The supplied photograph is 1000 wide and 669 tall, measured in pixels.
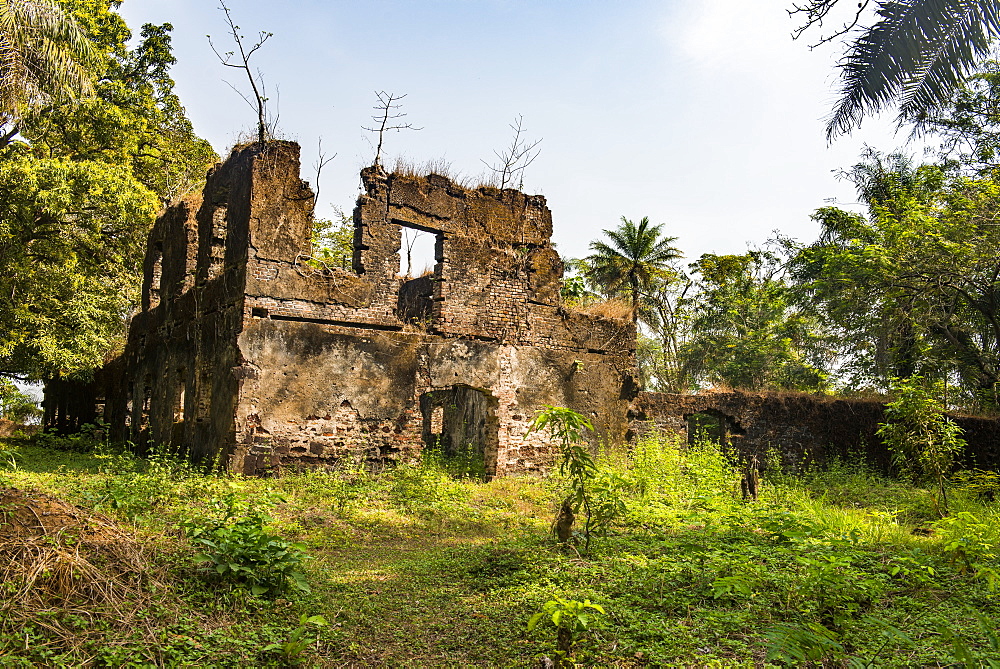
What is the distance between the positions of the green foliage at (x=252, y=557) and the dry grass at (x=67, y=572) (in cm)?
47

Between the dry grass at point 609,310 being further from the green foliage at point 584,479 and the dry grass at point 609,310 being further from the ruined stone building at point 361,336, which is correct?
the green foliage at point 584,479

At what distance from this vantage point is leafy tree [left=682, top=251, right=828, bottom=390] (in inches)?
1096

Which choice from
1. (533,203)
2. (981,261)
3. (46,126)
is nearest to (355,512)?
(533,203)

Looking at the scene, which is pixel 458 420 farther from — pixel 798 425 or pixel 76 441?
pixel 76 441

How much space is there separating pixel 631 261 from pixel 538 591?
26.7 meters

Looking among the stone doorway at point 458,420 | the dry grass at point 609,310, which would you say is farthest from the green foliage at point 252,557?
the dry grass at point 609,310

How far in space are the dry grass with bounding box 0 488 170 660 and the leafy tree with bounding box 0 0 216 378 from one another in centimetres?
1098

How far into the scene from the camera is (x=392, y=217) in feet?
42.5

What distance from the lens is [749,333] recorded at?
29.0 meters

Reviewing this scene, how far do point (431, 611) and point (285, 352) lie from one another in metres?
6.60

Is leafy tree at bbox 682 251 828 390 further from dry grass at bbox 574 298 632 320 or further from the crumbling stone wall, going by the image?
dry grass at bbox 574 298 632 320

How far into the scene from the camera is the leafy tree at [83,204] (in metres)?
14.8

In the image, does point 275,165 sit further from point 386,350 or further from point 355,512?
point 355,512

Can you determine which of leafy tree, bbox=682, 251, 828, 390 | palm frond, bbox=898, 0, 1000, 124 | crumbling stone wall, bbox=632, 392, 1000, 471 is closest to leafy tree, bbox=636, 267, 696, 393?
leafy tree, bbox=682, 251, 828, 390
